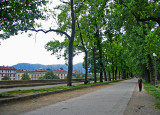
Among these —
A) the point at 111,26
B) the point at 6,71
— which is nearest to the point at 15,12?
the point at 111,26

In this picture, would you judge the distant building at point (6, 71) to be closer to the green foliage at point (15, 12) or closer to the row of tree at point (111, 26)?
the row of tree at point (111, 26)

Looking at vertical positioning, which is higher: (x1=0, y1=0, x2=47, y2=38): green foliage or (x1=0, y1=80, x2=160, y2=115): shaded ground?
(x1=0, y1=0, x2=47, y2=38): green foliage

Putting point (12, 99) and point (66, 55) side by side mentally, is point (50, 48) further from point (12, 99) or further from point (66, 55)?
point (12, 99)

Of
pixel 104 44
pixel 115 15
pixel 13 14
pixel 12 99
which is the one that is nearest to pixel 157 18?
pixel 115 15

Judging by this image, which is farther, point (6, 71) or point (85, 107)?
point (6, 71)

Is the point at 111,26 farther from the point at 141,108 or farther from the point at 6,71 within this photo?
the point at 6,71

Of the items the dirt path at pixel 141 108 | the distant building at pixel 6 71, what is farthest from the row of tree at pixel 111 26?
the distant building at pixel 6 71

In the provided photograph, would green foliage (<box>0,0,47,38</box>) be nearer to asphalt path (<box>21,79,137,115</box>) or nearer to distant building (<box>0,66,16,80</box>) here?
asphalt path (<box>21,79,137,115</box>)

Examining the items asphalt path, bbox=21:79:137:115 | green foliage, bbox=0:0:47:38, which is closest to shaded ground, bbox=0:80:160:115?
asphalt path, bbox=21:79:137:115

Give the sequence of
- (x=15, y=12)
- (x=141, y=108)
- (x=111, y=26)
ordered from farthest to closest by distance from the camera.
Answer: (x=111, y=26) < (x=15, y=12) < (x=141, y=108)

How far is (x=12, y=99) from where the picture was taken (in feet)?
29.8

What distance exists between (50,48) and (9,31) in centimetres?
1584

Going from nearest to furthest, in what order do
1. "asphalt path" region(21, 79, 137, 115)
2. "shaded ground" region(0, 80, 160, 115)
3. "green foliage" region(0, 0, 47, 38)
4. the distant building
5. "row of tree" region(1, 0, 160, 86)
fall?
"asphalt path" region(21, 79, 137, 115) < "shaded ground" region(0, 80, 160, 115) < "green foliage" region(0, 0, 47, 38) < "row of tree" region(1, 0, 160, 86) < the distant building

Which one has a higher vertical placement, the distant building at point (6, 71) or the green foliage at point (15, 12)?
the green foliage at point (15, 12)
